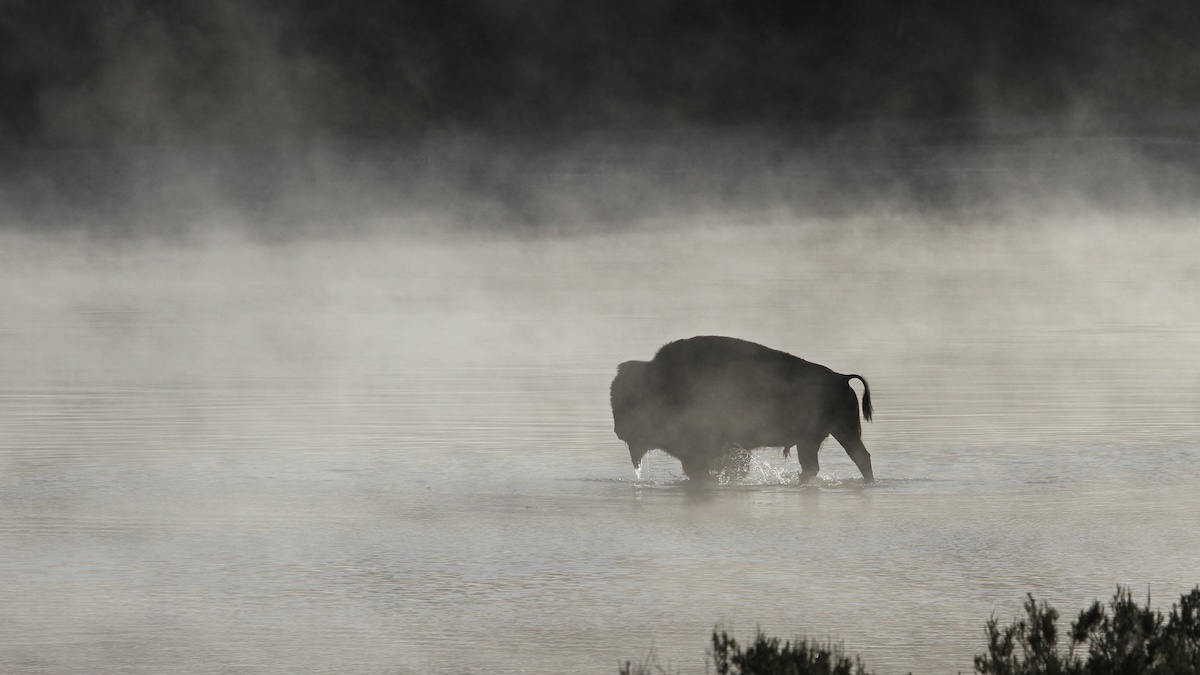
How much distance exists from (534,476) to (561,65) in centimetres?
3870

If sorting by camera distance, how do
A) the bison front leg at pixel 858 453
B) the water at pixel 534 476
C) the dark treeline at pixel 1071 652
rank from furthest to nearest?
the bison front leg at pixel 858 453 < the water at pixel 534 476 < the dark treeline at pixel 1071 652

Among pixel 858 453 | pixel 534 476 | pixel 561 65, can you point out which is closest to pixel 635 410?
pixel 534 476

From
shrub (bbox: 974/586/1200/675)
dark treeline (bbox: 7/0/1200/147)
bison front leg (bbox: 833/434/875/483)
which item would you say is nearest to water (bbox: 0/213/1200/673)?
bison front leg (bbox: 833/434/875/483)

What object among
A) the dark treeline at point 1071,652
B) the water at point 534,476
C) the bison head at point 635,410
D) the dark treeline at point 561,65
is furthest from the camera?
the dark treeline at point 561,65

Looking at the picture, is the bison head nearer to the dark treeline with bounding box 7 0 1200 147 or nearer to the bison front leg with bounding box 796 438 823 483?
the bison front leg with bounding box 796 438 823 483

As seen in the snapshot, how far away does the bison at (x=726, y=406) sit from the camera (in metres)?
14.0

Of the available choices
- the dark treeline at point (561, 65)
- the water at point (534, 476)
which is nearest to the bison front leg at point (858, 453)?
the water at point (534, 476)

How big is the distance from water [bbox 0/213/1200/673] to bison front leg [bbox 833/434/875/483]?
0.14m

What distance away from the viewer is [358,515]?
1185 centimetres

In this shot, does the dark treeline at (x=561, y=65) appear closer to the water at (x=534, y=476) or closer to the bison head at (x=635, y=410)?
the water at (x=534, y=476)

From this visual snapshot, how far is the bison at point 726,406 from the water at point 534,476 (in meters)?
0.24

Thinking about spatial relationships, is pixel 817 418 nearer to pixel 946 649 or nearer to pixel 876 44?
pixel 946 649

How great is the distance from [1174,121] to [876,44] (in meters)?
6.88

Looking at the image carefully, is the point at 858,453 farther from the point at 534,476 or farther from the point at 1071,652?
the point at 1071,652
